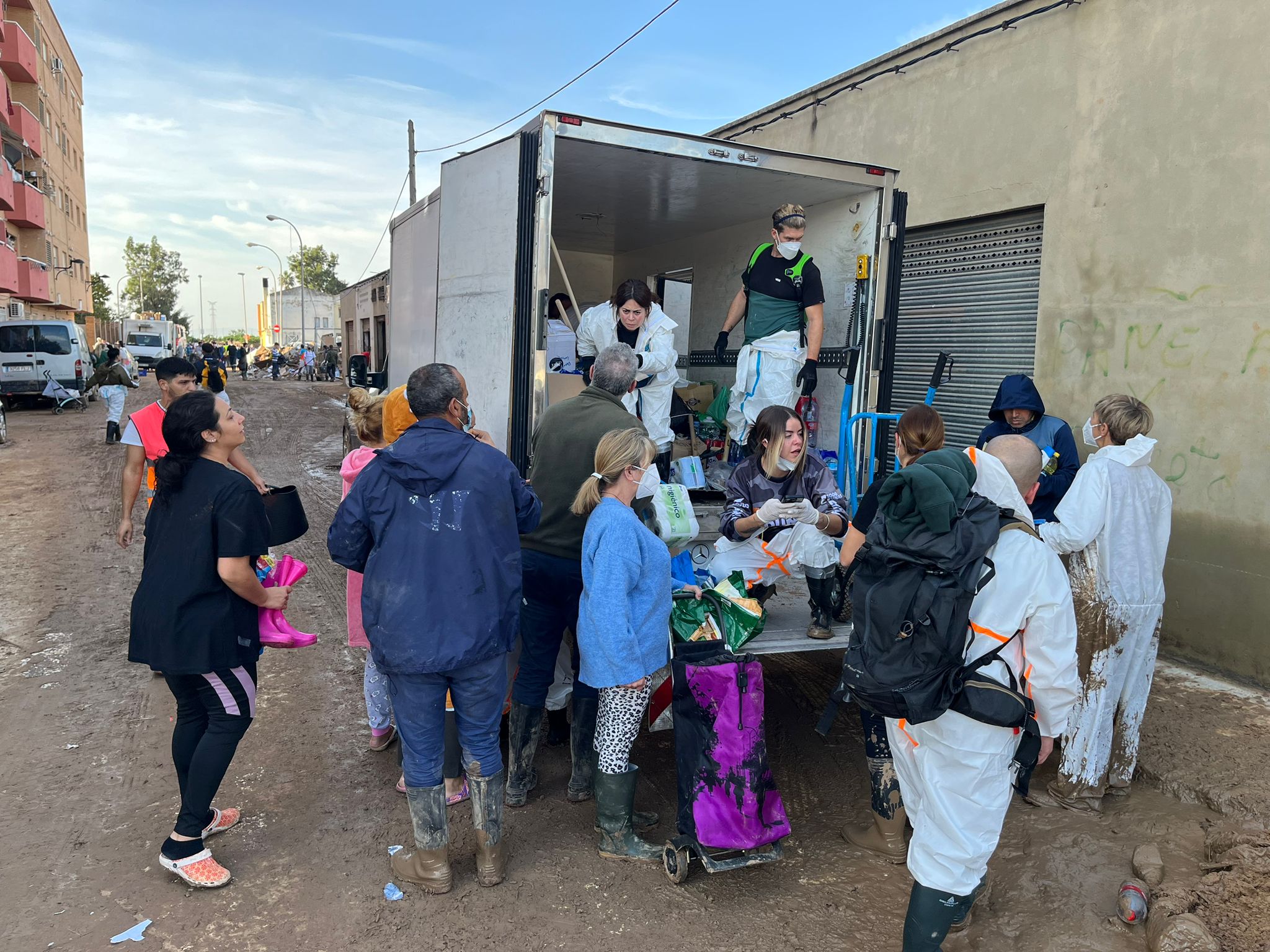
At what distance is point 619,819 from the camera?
3.38 metres

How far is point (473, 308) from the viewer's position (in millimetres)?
4773

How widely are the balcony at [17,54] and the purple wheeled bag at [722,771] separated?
37.4m

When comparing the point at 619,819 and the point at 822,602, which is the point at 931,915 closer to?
the point at 619,819

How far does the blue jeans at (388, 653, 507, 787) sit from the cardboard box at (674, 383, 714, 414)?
422 centimetres

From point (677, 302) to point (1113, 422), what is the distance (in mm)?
4936

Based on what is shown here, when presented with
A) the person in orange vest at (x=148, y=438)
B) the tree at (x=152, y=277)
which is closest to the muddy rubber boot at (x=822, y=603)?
the person in orange vest at (x=148, y=438)

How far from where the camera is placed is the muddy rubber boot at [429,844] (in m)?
3.10

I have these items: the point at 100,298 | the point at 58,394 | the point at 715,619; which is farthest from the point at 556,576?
the point at 100,298

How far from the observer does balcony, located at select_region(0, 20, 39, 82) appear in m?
29.1

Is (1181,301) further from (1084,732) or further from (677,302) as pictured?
(677,302)

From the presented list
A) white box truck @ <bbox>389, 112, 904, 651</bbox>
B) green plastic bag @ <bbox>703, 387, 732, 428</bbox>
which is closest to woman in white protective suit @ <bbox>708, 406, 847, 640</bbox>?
white box truck @ <bbox>389, 112, 904, 651</bbox>

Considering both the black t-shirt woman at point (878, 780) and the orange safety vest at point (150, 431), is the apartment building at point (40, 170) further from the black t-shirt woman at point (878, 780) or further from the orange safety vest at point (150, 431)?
the black t-shirt woman at point (878, 780)

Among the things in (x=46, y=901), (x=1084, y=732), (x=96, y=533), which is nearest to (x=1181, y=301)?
(x=1084, y=732)

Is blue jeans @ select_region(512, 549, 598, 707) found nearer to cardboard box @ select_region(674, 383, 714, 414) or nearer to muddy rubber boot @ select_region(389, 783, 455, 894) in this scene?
muddy rubber boot @ select_region(389, 783, 455, 894)
